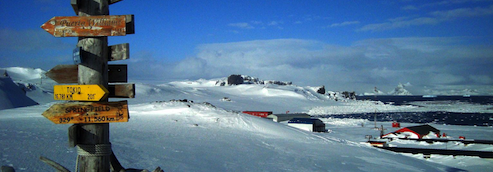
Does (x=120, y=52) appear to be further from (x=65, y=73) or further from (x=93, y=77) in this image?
(x=65, y=73)

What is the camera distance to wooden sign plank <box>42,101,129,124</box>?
3746 millimetres

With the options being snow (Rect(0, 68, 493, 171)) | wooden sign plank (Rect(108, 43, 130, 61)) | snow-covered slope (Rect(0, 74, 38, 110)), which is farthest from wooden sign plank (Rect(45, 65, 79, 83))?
snow-covered slope (Rect(0, 74, 38, 110))

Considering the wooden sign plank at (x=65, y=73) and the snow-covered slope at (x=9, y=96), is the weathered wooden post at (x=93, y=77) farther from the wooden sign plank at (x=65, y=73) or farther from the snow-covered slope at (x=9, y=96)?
the snow-covered slope at (x=9, y=96)

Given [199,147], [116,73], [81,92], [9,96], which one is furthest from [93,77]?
[9,96]

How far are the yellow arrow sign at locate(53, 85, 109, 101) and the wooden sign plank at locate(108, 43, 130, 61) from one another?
39 cm

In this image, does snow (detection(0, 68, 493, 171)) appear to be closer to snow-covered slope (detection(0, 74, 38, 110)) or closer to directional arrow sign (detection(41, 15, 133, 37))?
directional arrow sign (detection(41, 15, 133, 37))

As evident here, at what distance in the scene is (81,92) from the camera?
3.75 m

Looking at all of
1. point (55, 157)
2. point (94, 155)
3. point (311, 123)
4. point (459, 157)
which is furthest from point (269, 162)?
point (311, 123)

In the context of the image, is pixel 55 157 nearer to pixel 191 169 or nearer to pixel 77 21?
pixel 191 169

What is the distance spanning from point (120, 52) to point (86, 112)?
2.46 ft

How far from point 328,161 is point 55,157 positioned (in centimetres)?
847

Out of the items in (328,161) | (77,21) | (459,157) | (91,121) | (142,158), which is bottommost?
(459,157)

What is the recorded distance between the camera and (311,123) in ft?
108

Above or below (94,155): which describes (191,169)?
below
